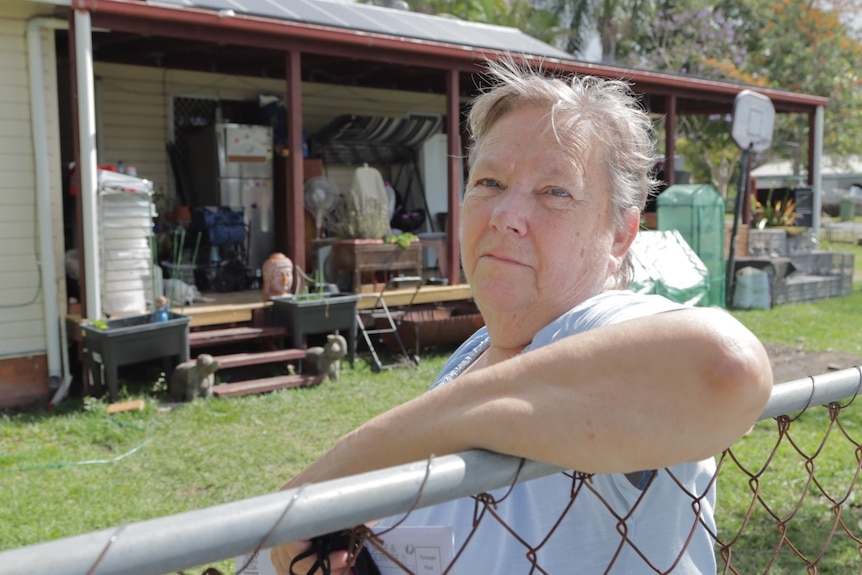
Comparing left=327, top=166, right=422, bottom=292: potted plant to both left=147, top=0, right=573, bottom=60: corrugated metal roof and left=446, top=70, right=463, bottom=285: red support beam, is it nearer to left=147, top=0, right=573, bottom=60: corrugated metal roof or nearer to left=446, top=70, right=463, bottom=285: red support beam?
left=446, top=70, right=463, bottom=285: red support beam

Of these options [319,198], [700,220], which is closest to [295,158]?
[319,198]

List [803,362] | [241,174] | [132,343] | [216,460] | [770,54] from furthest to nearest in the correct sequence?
[770,54]
[241,174]
[803,362]
[132,343]
[216,460]

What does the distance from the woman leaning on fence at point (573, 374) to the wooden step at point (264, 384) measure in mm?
5381

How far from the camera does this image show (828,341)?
9.32m

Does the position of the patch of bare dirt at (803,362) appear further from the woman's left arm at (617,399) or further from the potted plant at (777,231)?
the woman's left arm at (617,399)

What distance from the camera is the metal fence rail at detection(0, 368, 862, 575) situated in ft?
2.42

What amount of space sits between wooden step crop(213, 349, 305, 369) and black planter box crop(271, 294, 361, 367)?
17cm

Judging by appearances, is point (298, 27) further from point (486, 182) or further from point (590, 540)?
point (590, 540)

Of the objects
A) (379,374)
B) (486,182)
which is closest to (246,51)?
(379,374)

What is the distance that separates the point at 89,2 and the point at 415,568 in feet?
21.7

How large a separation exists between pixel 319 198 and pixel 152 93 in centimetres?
233

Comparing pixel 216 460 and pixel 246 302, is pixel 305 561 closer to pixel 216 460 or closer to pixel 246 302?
pixel 216 460

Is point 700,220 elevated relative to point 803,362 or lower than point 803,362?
elevated

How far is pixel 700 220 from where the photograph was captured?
10.9 meters
